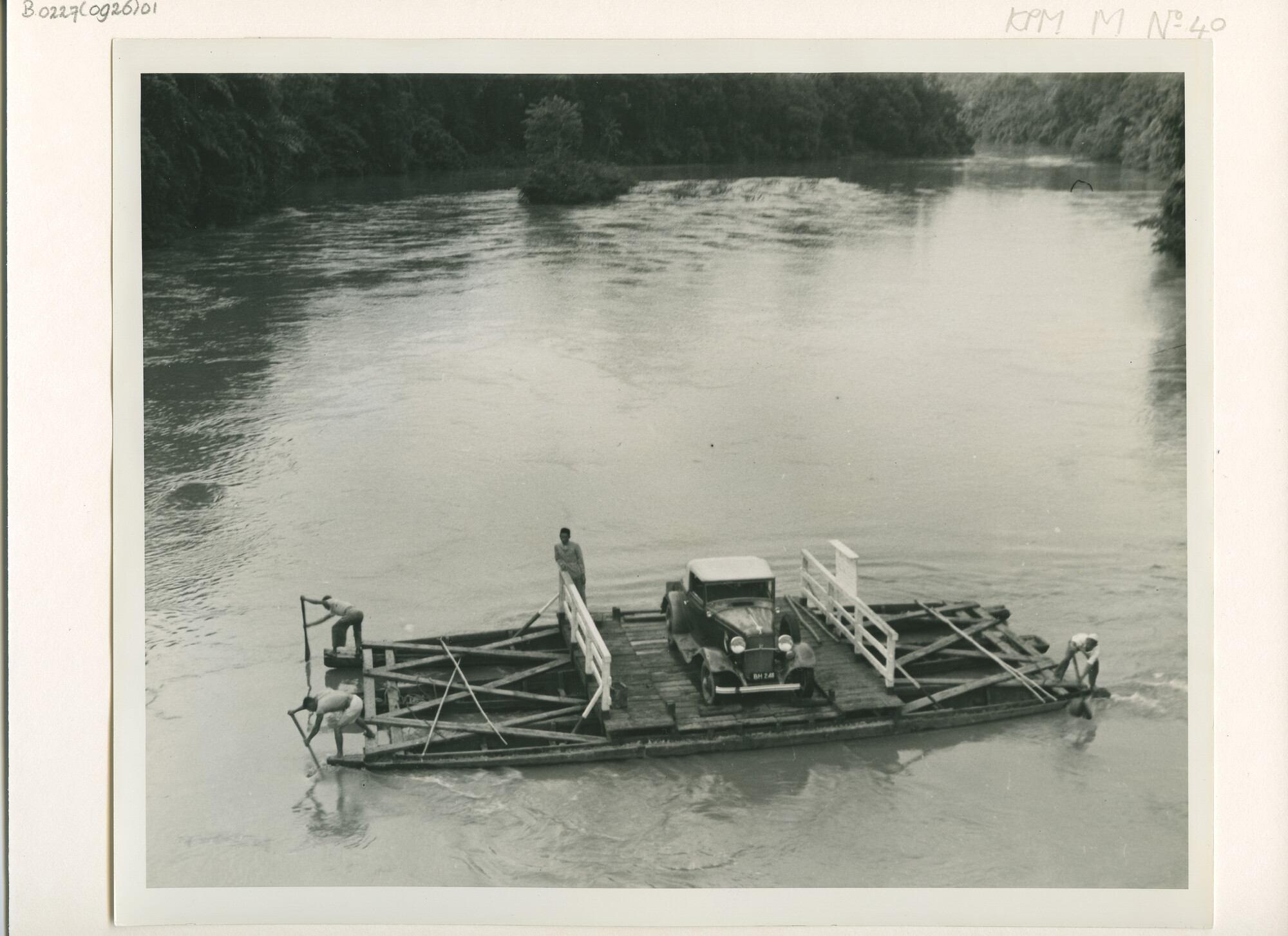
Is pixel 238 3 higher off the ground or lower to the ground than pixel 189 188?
higher

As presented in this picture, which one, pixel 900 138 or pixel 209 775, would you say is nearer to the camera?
pixel 209 775

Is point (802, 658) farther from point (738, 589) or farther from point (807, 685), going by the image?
point (738, 589)

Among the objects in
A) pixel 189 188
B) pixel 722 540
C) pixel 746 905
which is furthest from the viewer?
pixel 722 540

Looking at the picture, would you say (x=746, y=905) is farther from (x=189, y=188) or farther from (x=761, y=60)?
(x=189, y=188)

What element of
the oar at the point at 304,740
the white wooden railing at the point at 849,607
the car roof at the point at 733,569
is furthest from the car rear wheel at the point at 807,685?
the oar at the point at 304,740

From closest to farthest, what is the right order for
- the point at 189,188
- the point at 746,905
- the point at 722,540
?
the point at 746,905 → the point at 189,188 → the point at 722,540

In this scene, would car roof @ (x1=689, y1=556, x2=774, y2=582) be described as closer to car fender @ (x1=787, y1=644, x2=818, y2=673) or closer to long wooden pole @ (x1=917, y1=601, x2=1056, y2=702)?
car fender @ (x1=787, y1=644, x2=818, y2=673)

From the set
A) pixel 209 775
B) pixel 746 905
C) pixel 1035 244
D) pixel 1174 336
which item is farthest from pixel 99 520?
pixel 1174 336
